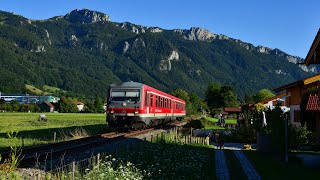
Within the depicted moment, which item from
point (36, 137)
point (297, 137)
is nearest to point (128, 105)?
point (36, 137)

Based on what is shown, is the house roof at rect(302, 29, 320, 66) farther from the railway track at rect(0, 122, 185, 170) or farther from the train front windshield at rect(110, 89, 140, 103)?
the train front windshield at rect(110, 89, 140, 103)

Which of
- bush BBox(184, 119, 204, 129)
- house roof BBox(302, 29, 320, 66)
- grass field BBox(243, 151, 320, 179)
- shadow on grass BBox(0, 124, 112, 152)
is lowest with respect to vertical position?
grass field BBox(243, 151, 320, 179)

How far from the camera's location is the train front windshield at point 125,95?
91.4 ft

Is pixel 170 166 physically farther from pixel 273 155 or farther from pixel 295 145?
pixel 295 145

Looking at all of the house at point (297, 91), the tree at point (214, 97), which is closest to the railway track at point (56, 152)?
the house at point (297, 91)

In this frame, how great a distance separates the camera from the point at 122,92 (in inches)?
1112

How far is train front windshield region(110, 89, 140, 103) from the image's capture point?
27844 mm

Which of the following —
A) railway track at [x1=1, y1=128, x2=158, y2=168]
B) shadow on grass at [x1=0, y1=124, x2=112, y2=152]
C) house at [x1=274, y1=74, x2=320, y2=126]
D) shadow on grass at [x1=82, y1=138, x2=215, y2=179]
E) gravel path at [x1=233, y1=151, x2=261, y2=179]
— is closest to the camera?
shadow on grass at [x1=82, y1=138, x2=215, y2=179]

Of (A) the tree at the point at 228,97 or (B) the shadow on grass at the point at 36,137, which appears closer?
(B) the shadow on grass at the point at 36,137

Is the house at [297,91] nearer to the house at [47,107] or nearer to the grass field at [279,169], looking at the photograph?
the grass field at [279,169]

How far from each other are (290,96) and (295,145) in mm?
15610

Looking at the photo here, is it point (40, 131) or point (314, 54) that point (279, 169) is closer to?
point (314, 54)

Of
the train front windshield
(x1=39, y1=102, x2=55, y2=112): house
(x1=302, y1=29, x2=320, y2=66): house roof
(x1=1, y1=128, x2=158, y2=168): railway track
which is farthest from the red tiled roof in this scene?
(x1=39, y1=102, x2=55, y2=112): house

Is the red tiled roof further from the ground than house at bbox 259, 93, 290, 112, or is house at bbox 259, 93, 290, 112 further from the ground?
house at bbox 259, 93, 290, 112
